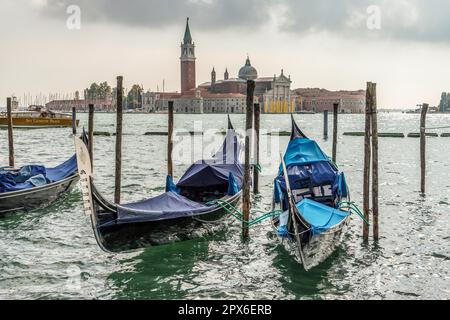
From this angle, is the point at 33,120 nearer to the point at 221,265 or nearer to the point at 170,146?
the point at 170,146

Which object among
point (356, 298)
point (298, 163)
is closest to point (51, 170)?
point (298, 163)

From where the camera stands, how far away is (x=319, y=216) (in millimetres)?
6457

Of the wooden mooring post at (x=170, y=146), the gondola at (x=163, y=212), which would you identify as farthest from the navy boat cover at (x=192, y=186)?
the wooden mooring post at (x=170, y=146)

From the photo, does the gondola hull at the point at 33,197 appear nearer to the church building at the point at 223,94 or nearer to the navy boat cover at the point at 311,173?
the navy boat cover at the point at 311,173

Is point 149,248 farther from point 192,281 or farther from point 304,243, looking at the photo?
point 304,243

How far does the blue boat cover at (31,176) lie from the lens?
28.0 feet

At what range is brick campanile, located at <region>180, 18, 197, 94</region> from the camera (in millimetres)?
108750

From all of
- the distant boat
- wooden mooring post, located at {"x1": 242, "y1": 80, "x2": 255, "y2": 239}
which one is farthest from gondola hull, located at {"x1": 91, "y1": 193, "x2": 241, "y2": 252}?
the distant boat

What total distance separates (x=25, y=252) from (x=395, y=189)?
8450mm

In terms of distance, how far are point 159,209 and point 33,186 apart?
345 centimetres

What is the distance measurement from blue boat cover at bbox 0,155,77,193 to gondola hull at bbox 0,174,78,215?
0.39ft

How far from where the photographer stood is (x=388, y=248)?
7.11 m

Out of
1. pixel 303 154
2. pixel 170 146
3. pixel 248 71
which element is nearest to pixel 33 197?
pixel 170 146

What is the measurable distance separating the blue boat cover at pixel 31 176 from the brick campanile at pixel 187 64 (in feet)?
328
